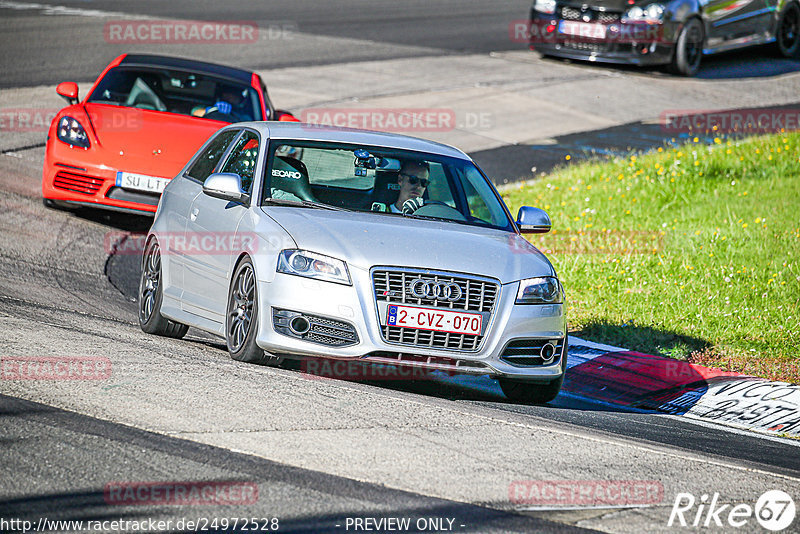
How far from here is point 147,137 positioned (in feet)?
39.1

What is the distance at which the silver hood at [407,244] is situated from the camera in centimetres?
700

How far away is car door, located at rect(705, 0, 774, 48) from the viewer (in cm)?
2256

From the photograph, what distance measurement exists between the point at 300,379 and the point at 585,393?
2.81 meters

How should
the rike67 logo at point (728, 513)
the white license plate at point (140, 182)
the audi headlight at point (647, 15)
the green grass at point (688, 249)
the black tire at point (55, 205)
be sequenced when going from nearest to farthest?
the rike67 logo at point (728, 513) → the green grass at point (688, 249) → the white license plate at point (140, 182) → the black tire at point (55, 205) → the audi headlight at point (647, 15)

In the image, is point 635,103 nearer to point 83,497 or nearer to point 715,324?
point 715,324

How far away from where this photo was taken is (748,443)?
7.50m

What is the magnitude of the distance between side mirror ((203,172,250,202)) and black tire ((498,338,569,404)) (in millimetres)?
2011

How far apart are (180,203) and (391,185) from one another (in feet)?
5.07

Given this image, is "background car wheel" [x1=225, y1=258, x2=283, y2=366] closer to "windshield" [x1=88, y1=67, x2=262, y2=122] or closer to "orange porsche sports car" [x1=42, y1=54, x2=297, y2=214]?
"orange porsche sports car" [x1=42, y1=54, x2=297, y2=214]

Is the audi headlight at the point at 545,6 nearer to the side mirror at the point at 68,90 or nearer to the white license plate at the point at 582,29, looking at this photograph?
the white license plate at the point at 582,29

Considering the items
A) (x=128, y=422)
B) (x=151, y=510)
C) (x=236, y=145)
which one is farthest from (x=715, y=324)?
(x=151, y=510)

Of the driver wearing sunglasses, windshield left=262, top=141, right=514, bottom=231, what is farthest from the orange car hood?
the driver wearing sunglasses

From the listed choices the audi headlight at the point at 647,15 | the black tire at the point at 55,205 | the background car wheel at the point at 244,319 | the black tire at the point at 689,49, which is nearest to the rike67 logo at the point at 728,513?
the background car wheel at the point at 244,319

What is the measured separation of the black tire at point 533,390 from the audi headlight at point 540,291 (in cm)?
31
